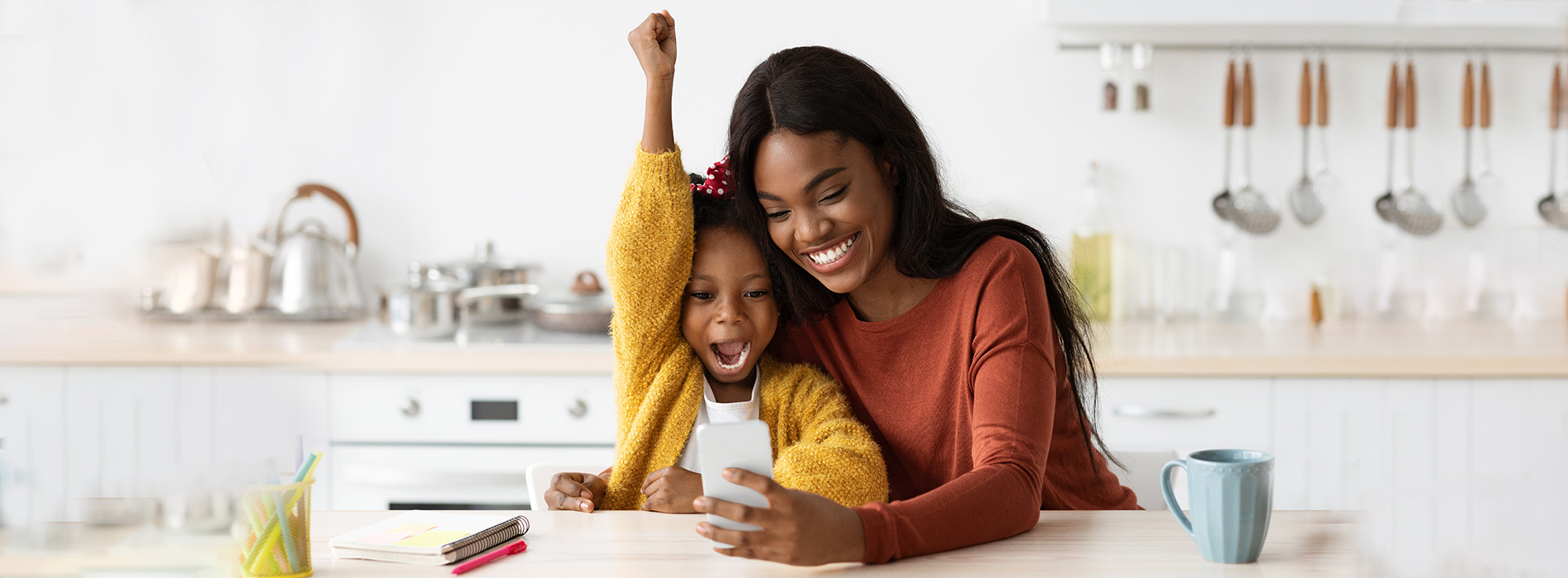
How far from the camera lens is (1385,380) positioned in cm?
208

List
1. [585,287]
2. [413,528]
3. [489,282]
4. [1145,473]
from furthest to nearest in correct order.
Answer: [489,282]
[585,287]
[1145,473]
[413,528]

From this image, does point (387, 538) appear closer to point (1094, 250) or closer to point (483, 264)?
point (483, 264)

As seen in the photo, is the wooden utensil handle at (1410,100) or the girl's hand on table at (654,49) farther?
the wooden utensil handle at (1410,100)

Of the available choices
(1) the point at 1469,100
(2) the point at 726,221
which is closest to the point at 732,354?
(2) the point at 726,221

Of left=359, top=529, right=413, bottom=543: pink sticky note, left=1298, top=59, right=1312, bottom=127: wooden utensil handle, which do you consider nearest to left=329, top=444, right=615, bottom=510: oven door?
left=359, top=529, right=413, bottom=543: pink sticky note

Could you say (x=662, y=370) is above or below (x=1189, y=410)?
above

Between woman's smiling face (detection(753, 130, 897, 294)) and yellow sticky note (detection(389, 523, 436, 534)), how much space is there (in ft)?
1.52

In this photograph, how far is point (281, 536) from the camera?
823mm

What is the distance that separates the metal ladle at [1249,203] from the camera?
2.61 meters

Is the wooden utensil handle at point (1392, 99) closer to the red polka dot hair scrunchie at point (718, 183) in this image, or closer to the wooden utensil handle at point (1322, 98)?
the wooden utensil handle at point (1322, 98)

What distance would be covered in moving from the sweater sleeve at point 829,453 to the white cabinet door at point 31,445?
31.1 inches

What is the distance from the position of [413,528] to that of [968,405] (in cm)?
56

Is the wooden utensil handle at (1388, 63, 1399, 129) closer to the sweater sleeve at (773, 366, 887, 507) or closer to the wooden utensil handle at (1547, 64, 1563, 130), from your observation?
the wooden utensil handle at (1547, 64, 1563, 130)

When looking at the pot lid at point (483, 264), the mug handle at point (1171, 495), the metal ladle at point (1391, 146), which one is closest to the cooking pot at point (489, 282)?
the pot lid at point (483, 264)
